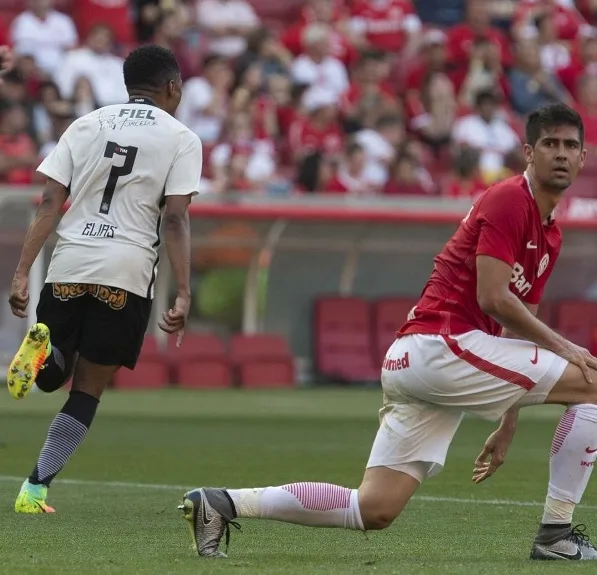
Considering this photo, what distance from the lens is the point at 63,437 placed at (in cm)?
733

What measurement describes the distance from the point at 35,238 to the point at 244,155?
36.9ft

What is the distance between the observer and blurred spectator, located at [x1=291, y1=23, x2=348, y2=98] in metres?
21.1

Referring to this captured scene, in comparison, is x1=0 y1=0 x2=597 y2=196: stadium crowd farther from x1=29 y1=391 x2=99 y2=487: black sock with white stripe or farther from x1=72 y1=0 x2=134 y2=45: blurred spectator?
x1=29 y1=391 x2=99 y2=487: black sock with white stripe

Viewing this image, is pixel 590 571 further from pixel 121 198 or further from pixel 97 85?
pixel 97 85

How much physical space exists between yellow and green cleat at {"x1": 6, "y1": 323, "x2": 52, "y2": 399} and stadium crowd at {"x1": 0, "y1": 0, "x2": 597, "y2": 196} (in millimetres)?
10313

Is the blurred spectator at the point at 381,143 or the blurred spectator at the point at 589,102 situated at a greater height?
the blurred spectator at the point at 589,102

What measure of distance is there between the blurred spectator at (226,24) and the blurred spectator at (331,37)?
0.56 m

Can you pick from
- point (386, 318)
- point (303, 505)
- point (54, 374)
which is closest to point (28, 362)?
point (54, 374)

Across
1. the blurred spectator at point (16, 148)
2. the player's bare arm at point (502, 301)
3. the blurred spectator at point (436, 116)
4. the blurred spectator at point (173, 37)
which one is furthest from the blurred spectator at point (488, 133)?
the player's bare arm at point (502, 301)

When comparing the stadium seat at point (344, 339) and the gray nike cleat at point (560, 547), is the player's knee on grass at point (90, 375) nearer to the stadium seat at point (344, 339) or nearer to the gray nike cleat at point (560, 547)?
the gray nike cleat at point (560, 547)

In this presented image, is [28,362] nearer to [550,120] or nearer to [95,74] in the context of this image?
[550,120]

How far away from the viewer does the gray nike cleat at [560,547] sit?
5793 mm

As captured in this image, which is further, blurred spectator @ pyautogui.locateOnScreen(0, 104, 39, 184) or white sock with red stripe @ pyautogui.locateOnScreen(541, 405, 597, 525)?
blurred spectator @ pyautogui.locateOnScreen(0, 104, 39, 184)

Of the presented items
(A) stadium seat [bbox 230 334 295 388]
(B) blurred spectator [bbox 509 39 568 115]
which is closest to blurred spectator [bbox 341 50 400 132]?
(B) blurred spectator [bbox 509 39 568 115]
